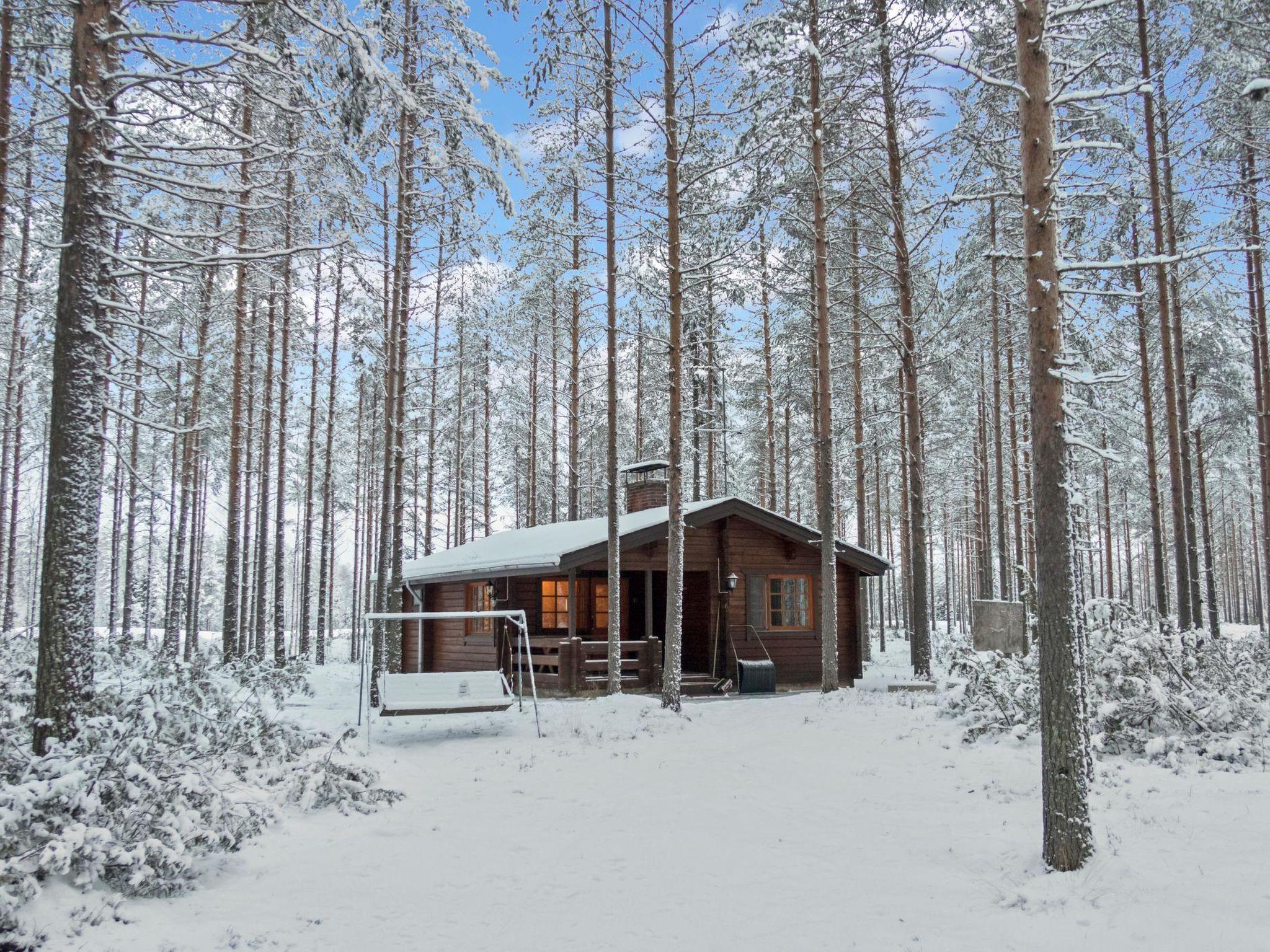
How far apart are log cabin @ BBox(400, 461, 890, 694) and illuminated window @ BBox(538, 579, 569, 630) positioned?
0.07ft

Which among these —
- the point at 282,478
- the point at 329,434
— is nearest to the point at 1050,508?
the point at 282,478

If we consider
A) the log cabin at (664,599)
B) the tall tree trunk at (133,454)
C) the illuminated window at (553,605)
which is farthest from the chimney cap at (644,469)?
the tall tree trunk at (133,454)

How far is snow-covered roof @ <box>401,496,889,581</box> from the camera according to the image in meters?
14.8

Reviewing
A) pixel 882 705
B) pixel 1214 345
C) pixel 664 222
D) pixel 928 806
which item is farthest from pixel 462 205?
pixel 1214 345

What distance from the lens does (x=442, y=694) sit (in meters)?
10.1

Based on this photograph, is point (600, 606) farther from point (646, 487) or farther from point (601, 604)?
point (646, 487)

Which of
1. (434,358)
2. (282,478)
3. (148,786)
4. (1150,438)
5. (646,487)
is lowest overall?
(148,786)

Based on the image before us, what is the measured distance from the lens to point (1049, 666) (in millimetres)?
5027

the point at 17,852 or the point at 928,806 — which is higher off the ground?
the point at 17,852

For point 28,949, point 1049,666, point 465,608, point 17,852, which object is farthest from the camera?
point 465,608

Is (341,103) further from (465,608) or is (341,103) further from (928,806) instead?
(465,608)

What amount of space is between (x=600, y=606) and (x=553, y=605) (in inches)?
40.6

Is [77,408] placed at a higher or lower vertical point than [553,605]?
higher

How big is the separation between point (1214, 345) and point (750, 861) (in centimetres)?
2161
